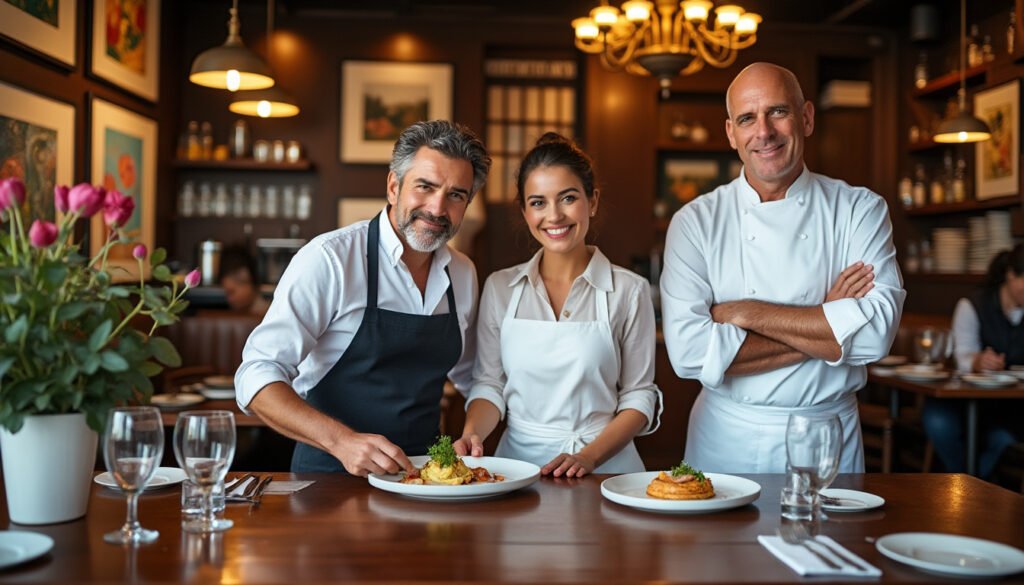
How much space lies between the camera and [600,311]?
8.26ft

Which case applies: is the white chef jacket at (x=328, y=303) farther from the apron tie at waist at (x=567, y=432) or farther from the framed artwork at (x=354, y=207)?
the framed artwork at (x=354, y=207)

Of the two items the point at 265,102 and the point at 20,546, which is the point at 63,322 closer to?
the point at 20,546

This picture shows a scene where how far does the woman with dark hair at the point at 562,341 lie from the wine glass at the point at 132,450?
994 mm

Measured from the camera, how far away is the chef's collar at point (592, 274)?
2543 millimetres

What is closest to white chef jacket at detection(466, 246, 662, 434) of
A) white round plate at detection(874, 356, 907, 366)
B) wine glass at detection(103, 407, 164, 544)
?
wine glass at detection(103, 407, 164, 544)

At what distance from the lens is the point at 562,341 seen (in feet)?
8.11

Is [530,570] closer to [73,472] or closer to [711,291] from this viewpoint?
[73,472]

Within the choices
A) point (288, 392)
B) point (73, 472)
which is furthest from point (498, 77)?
point (73, 472)

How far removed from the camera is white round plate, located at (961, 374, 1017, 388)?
4344mm

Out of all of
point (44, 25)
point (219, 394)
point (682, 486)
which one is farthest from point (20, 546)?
point (44, 25)

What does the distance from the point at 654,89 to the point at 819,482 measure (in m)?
6.03

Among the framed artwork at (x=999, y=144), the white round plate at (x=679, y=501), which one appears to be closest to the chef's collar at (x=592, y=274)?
the white round plate at (x=679, y=501)

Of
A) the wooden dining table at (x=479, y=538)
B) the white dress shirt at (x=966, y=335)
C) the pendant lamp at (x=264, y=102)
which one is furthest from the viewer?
the pendant lamp at (x=264, y=102)

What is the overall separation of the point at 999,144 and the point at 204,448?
595 cm
